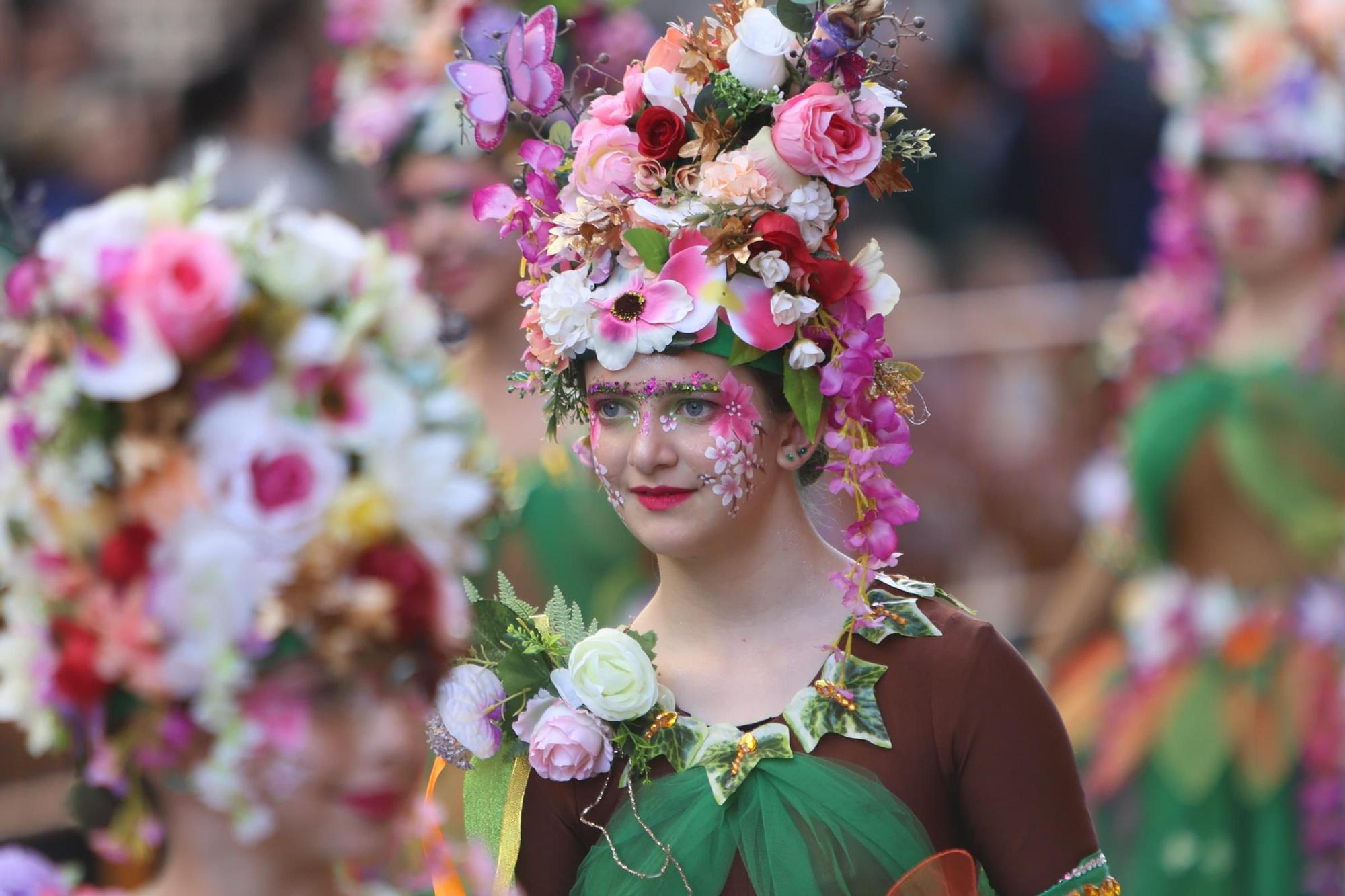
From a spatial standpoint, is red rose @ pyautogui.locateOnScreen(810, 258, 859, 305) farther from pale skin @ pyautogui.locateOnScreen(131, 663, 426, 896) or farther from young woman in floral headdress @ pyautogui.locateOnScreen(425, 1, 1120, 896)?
pale skin @ pyautogui.locateOnScreen(131, 663, 426, 896)

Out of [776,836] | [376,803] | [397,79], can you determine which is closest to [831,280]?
[776,836]

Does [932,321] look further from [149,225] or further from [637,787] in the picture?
[149,225]

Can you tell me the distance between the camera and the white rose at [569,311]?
2777 mm

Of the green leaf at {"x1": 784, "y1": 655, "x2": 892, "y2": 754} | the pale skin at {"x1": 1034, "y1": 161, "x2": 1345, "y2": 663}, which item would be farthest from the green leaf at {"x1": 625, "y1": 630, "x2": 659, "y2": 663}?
the pale skin at {"x1": 1034, "y1": 161, "x2": 1345, "y2": 663}

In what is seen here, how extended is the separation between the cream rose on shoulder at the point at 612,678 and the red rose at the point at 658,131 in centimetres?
71

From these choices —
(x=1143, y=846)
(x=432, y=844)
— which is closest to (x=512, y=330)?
(x=1143, y=846)

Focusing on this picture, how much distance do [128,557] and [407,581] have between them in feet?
0.85

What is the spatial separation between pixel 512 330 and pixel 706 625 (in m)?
2.41

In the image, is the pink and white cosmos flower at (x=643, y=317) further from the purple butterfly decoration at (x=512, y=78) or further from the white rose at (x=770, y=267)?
the purple butterfly decoration at (x=512, y=78)

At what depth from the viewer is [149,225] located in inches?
73.3

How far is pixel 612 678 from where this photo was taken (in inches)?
109

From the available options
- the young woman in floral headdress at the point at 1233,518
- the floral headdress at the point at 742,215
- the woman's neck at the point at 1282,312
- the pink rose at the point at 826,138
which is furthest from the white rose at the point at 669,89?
the woman's neck at the point at 1282,312

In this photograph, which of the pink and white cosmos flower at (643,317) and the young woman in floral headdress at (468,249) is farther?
the young woman in floral headdress at (468,249)

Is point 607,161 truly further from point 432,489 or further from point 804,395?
point 432,489
